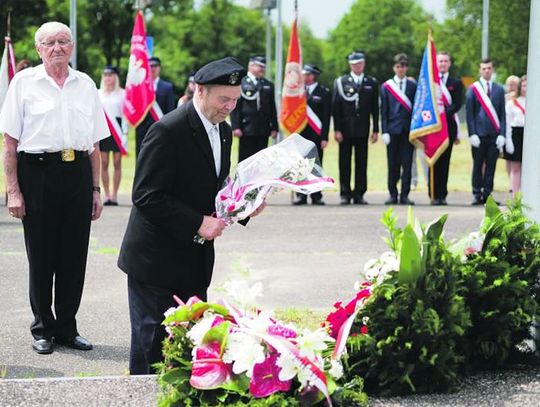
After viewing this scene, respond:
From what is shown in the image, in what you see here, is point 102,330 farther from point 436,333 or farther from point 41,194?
point 436,333

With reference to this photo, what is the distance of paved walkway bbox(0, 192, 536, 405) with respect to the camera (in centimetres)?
717

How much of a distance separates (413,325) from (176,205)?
4.95 feet

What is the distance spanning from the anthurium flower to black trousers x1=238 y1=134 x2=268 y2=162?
508 inches

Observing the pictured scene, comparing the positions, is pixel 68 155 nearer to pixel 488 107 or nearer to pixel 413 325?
pixel 413 325

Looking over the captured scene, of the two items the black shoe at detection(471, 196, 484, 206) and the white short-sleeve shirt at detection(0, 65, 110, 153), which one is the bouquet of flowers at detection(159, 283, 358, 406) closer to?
the white short-sleeve shirt at detection(0, 65, 110, 153)

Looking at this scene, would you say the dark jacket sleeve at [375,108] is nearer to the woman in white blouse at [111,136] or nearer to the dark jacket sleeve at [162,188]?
the woman in white blouse at [111,136]

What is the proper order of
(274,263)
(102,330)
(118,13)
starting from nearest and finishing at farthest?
(102,330) < (274,263) < (118,13)

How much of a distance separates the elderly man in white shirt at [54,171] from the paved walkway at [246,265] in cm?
33

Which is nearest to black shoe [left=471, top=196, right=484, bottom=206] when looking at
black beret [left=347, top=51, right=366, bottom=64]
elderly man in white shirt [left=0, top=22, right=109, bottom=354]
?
black beret [left=347, top=51, right=366, bottom=64]

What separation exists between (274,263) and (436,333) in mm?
6799

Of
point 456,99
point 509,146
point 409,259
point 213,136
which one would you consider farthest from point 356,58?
point 409,259

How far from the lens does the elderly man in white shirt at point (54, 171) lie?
23.2ft

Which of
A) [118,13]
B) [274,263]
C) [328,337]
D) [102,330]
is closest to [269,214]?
[274,263]

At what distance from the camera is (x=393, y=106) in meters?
17.4
